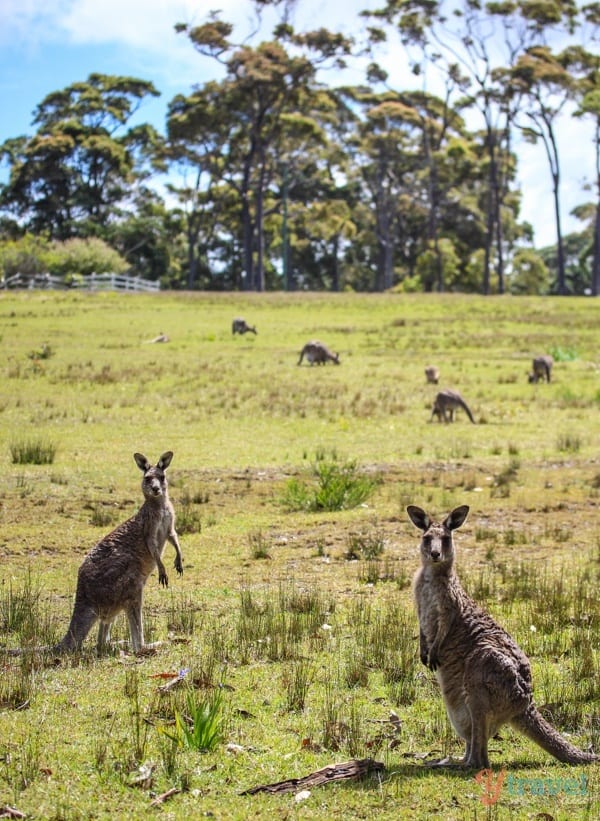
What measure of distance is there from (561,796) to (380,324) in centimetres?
3859

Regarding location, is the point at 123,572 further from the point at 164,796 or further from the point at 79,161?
the point at 79,161

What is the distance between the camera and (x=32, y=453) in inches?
664

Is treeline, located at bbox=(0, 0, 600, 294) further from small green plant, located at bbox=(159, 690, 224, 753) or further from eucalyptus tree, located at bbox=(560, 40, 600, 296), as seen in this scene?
small green plant, located at bbox=(159, 690, 224, 753)

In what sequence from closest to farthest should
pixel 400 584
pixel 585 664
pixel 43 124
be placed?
pixel 585 664 < pixel 400 584 < pixel 43 124

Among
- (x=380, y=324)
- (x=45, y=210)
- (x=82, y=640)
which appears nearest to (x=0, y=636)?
(x=82, y=640)

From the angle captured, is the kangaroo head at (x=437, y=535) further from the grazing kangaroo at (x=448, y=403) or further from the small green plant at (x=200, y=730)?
the grazing kangaroo at (x=448, y=403)

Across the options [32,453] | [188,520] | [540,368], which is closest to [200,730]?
[188,520]

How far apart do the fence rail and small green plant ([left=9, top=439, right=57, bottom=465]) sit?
38.6 m

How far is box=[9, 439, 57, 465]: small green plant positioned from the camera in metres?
16.7

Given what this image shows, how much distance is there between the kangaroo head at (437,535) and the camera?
21.1 ft

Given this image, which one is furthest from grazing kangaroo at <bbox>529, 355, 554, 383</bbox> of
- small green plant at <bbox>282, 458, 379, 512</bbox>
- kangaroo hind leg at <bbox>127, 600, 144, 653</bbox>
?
kangaroo hind leg at <bbox>127, 600, 144, 653</bbox>

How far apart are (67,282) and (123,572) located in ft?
167

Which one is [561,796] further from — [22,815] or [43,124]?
[43,124]

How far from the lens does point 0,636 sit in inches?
342
